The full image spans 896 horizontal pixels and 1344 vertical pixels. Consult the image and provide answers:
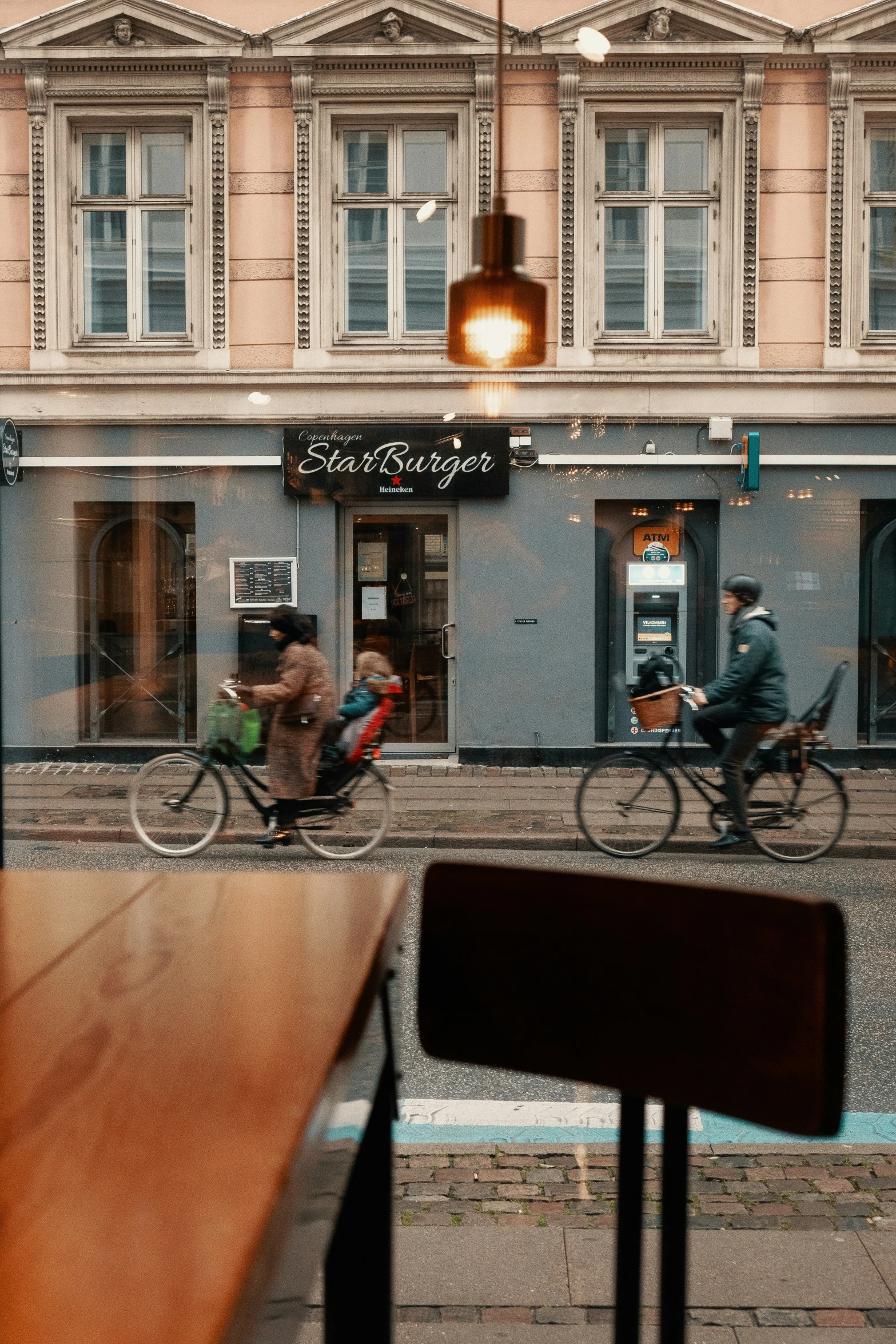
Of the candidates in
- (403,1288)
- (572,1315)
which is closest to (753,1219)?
(572,1315)

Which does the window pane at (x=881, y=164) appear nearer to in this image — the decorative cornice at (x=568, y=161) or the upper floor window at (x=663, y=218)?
the upper floor window at (x=663, y=218)

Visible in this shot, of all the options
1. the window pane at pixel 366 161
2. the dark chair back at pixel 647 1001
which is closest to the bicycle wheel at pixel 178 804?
the window pane at pixel 366 161

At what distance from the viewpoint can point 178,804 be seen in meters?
5.91

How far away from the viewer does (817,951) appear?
1.15 m

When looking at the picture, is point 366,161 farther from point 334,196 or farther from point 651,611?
point 651,611

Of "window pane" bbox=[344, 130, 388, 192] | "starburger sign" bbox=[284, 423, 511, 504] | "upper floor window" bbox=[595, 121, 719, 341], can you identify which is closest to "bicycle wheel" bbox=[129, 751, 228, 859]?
"starburger sign" bbox=[284, 423, 511, 504]

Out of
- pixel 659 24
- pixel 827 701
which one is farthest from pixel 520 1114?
pixel 659 24

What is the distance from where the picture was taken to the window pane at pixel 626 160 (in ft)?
16.5

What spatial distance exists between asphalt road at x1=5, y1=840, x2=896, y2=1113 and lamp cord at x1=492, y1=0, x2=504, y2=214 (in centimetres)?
202

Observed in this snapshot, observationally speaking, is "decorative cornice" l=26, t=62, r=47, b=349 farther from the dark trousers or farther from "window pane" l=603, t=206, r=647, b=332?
the dark trousers

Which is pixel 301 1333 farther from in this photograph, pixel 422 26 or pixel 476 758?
pixel 422 26

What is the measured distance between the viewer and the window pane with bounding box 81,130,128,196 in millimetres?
4898

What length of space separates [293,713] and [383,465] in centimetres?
127

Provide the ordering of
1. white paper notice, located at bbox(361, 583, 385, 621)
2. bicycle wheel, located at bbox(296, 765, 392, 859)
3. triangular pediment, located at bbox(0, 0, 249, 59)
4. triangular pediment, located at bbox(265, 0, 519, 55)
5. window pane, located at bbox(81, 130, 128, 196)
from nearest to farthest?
triangular pediment, located at bbox(0, 0, 249, 59), triangular pediment, located at bbox(265, 0, 519, 55), window pane, located at bbox(81, 130, 128, 196), white paper notice, located at bbox(361, 583, 385, 621), bicycle wheel, located at bbox(296, 765, 392, 859)
